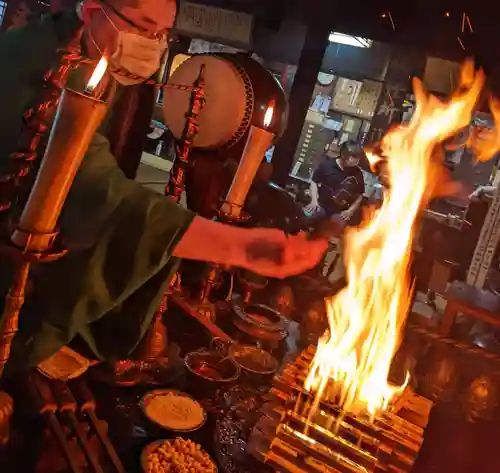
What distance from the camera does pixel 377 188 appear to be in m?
8.90

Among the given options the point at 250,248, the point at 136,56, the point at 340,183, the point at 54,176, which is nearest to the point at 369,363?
the point at 250,248

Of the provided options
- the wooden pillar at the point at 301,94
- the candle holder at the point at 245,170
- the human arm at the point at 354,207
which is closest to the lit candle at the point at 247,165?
the candle holder at the point at 245,170

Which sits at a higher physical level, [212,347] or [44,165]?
[44,165]

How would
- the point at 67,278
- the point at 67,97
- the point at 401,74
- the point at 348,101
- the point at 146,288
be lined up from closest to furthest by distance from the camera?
the point at 67,97 < the point at 67,278 < the point at 146,288 < the point at 401,74 < the point at 348,101

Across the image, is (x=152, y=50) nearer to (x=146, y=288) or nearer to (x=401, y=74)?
(x=146, y=288)

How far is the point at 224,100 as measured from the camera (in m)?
2.88

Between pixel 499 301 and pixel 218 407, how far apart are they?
2.26 metres

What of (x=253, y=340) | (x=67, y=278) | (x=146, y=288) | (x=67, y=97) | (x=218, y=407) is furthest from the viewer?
(x=253, y=340)

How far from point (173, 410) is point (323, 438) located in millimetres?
429

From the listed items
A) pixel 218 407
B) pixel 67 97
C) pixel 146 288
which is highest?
pixel 67 97

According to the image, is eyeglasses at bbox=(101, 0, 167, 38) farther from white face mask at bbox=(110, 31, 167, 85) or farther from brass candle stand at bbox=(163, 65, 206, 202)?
brass candle stand at bbox=(163, 65, 206, 202)

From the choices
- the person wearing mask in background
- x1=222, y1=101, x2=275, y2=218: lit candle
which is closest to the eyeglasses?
x1=222, y1=101, x2=275, y2=218: lit candle

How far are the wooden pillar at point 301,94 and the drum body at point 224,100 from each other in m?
3.07

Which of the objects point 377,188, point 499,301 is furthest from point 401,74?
point 499,301
